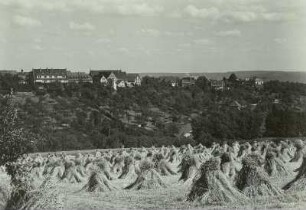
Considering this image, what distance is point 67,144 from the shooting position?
70188 millimetres

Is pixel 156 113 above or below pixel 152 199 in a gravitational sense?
below

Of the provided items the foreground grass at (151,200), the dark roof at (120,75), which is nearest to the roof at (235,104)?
the dark roof at (120,75)

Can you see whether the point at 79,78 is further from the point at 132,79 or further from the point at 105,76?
the point at 132,79

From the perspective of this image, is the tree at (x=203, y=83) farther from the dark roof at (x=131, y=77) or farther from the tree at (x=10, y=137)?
the tree at (x=10, y=137)

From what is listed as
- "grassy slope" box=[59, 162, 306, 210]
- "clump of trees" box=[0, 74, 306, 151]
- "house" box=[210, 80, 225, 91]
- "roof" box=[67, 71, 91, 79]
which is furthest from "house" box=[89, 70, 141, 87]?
"grassy slope" box=[59, 162, 306, 210]

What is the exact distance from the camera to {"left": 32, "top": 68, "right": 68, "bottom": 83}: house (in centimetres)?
11944

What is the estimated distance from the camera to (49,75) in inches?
4838

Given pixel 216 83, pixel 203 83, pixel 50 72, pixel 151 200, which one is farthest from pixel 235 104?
pixel 151 200

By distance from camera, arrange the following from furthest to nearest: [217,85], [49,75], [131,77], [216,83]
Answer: [131,77]
[49,75]
[216,83]
[217,85]

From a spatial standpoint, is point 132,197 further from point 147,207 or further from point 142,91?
point 142,91

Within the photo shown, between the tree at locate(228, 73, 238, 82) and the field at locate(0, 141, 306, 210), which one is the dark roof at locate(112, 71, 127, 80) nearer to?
the tree at locate(228, 73, 238, 82)

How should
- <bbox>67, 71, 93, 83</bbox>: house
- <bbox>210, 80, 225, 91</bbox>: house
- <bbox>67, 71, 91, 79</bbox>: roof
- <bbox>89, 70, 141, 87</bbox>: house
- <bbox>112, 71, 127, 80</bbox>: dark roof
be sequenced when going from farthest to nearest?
<bbox>112, 71, 127, 80</bbox>: dark roof → <bbox>89, 70, 141, 87</bbox>: house → <bbox>67, 71, 91, 79</bbox>: roof → <bbox>67, 71, 93, 83</bbox>: house → <bbox>210, 80, 225, 91</bbox>: house

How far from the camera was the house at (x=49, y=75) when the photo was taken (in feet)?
392

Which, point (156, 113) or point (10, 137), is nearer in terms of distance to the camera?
point (10, 137)
